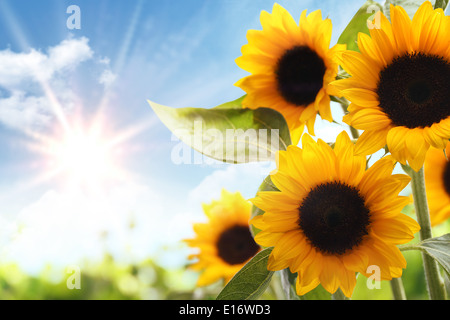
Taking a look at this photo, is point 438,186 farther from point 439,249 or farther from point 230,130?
point 230,130

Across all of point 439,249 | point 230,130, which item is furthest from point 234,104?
point 439,249

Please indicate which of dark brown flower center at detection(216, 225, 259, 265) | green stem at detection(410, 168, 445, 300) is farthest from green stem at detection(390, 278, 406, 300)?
dark brown flower center at detection(216, 225, 259, 265)

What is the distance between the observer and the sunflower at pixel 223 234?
0.76 meters

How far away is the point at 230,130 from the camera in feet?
1.60

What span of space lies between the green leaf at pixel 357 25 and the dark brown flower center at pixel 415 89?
0.37ft

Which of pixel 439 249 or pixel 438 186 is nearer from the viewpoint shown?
pixel 439 249

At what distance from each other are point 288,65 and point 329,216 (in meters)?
0.20

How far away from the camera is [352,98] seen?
389 millimetres

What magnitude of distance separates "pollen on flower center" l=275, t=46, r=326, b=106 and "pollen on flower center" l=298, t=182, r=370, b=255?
13 cm

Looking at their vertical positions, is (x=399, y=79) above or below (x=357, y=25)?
below

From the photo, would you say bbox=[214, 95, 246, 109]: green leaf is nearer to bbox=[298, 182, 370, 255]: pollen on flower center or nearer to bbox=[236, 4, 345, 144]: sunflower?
bbox=[236, 4, 345, 144]: sunflower

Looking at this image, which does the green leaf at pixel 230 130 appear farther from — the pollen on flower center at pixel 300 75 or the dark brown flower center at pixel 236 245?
the dark brown flower center at pixel 236 245

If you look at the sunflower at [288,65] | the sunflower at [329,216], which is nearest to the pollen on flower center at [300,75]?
the sunflower at [288,65]

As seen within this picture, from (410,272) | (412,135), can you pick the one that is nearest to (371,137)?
(412,135)
